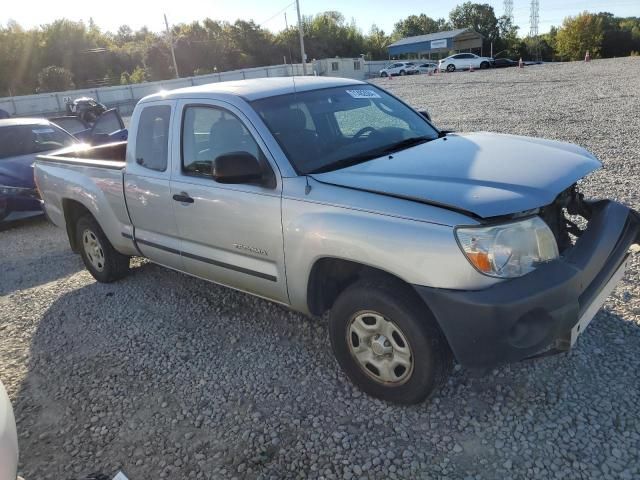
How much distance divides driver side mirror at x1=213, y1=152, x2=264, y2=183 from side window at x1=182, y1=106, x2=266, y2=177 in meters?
0.25

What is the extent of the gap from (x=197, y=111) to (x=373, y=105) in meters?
1.36

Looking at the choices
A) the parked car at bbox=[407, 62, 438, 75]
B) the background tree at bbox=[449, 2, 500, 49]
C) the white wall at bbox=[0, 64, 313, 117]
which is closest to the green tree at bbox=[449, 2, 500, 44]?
the background tree at bbox=[449, 2, 500, 49]

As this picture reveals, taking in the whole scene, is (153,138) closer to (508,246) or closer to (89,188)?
(89,188)

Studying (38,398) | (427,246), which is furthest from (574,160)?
(38,398)

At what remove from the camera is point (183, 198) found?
3803 millimetres

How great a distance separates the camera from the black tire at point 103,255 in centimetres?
508

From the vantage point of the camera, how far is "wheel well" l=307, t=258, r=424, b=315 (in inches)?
121

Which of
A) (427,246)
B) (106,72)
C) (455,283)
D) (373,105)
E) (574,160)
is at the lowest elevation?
(455,283)

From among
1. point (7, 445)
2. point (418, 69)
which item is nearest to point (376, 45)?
point (418, 69)

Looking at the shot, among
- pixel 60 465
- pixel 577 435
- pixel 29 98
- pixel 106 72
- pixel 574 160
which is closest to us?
pixel 577 435

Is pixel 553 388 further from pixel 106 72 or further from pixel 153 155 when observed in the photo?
pixel 106 72

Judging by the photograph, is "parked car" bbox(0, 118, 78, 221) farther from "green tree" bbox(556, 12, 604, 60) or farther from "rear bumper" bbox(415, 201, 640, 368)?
"green tree" bbox(556, 12, 604, 60)

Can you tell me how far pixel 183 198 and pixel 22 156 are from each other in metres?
5.68

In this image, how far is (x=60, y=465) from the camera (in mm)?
2871
